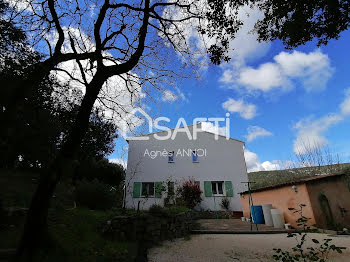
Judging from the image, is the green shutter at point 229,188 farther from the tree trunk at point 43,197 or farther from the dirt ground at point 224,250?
the tree trunk at point 43,197

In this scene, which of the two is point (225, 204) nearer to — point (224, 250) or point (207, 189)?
point (207, 189)

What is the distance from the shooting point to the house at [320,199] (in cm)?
672

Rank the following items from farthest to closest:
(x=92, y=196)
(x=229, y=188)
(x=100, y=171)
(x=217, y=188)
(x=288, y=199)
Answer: (x=217, y=188)
(x=229, y=188)
(x=100, y=171)
(x=288, y=199)
(x=92, y=196)

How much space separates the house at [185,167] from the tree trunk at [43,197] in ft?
32.0

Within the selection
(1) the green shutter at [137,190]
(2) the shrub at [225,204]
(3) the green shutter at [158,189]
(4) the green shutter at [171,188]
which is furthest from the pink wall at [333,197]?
(1) the green shutter at [137,190]

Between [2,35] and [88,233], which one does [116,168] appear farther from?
[2,35]

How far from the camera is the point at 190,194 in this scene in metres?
12.9

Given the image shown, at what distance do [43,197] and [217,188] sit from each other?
12.5m

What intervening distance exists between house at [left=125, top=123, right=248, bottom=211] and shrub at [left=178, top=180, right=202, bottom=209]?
614 mm

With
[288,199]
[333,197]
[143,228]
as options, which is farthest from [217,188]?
[143,228]

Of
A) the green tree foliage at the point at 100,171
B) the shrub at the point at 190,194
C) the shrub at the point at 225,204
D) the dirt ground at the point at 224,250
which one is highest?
A: the green tree foliage at the point at 100,171

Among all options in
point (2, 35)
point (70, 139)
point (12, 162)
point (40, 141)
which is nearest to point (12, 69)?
point (2, 35)

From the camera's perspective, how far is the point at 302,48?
525cm

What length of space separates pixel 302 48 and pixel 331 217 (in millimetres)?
6049
